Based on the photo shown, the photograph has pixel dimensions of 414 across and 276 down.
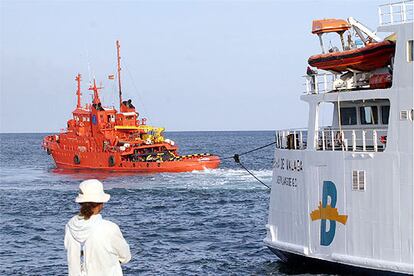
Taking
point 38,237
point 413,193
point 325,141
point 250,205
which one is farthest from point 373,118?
point 250,205

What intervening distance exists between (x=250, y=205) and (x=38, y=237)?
1314cm

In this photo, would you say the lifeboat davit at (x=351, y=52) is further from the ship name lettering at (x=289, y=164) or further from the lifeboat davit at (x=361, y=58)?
the ship name lettering at (x=289, y=164)

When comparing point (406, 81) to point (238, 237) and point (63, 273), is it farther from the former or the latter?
point (238, 237)

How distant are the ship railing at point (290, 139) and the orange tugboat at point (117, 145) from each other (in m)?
41.8

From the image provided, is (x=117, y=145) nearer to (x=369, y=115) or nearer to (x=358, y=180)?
(x=369, y=115)

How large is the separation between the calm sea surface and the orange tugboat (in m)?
2.23

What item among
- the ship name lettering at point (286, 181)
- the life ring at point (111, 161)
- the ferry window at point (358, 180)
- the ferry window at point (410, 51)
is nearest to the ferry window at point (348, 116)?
the ship name lettering at point (286, 181)

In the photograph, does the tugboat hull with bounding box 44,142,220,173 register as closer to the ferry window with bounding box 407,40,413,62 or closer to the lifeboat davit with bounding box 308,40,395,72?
the lifeboat davit with bounding box 308,40,395,72

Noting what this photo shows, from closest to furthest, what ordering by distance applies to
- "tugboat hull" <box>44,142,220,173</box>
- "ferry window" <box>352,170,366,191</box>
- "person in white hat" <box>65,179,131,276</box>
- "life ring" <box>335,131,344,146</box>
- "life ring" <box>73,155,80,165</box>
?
"person in white hat" <box>65,179,131,276</box>
"ferry window" <box>352,170,366,191</box>
"life ring" <box>335,131,344,146</box>
"tugboat hull" <box>44,142,220,173</box>
"life ring" <box>73,155,80,165</box>

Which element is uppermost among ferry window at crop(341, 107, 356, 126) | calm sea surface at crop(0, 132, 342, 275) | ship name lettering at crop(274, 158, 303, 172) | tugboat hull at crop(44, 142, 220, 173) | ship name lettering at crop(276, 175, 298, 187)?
ferry window at crop(341, 107, 356, 126)

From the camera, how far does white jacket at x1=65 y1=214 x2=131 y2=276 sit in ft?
24.5

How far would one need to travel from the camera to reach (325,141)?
19891 millimetres

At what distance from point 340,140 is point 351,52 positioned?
2115 mm

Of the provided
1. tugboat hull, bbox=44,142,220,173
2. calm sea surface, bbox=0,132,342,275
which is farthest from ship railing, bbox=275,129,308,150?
tugboat hull, bbox=44,142,220,173
